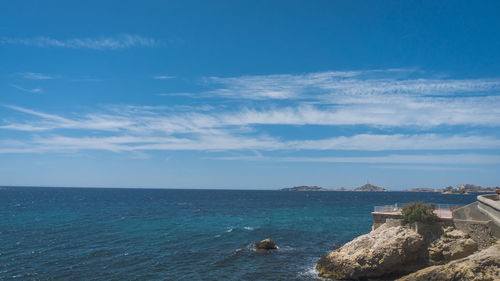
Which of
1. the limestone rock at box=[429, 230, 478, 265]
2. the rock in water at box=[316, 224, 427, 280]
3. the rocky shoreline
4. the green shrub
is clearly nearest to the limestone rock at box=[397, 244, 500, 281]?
the rocky shoreline

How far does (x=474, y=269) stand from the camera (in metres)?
18.8

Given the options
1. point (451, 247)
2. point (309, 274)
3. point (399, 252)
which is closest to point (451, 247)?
point (451, 247)

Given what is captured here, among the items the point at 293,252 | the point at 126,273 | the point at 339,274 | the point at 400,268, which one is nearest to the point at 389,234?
the point at 400,268

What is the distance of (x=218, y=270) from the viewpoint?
93.8ft

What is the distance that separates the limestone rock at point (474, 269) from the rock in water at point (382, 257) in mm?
4662

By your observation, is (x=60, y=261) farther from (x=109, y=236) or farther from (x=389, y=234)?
(x=389, y=234)

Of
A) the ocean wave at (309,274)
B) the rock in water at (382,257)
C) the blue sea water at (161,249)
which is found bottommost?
the ocean wave at (309,274)

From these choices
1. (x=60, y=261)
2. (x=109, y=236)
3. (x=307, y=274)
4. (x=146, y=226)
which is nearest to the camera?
(x=307, y=274)

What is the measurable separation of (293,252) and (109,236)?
2522 centimetres

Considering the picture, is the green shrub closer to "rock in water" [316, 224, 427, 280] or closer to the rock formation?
"rock in water" [316, 224, 427, 280]

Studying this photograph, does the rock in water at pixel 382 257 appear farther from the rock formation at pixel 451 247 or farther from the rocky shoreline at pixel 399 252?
the rock formation at pixel 451 247

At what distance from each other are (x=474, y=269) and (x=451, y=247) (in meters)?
6.91

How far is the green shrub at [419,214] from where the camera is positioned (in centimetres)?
2677

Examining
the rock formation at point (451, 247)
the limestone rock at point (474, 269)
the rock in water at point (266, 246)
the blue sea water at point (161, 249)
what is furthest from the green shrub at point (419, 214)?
the rock in water at point (266, 246)
